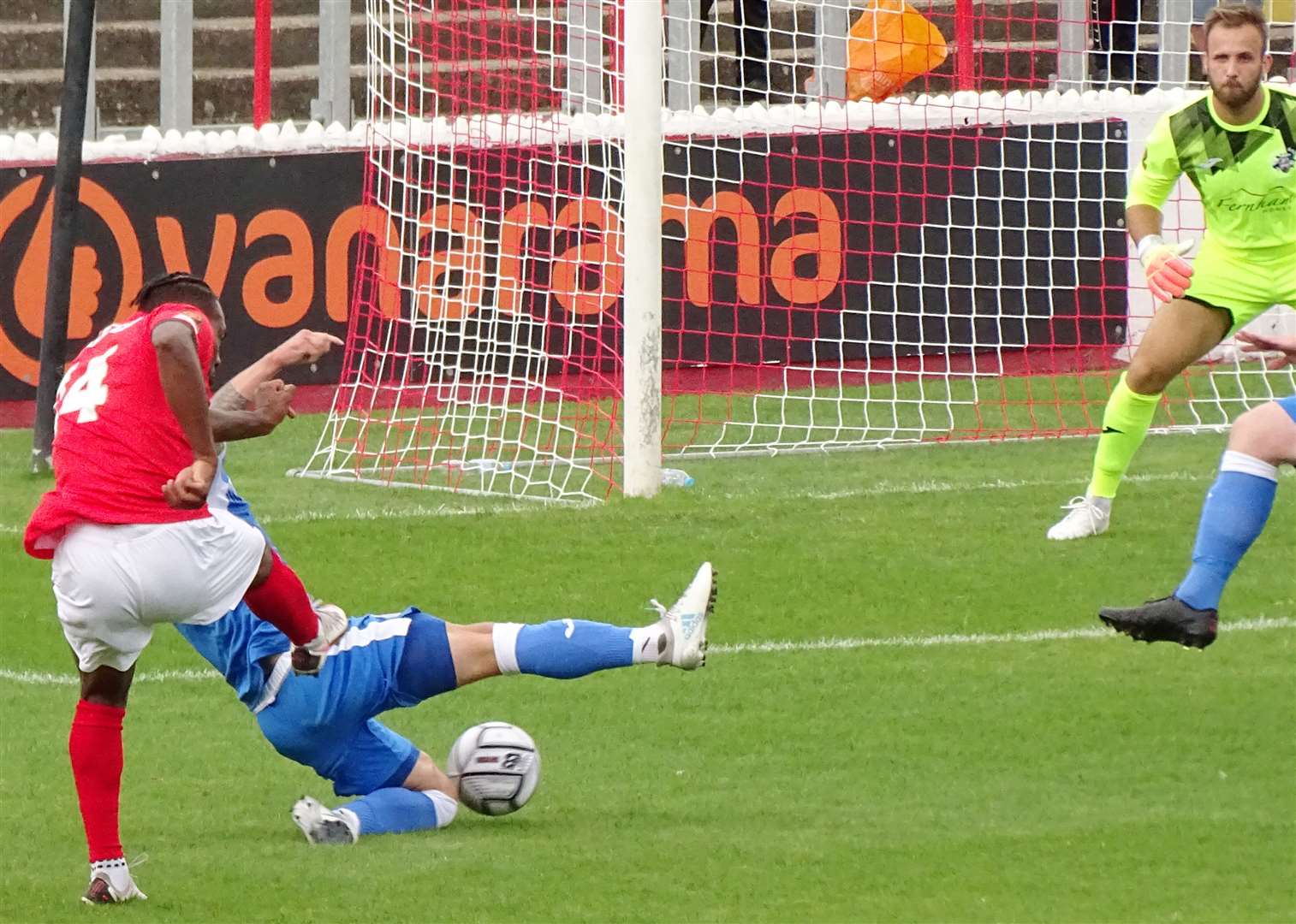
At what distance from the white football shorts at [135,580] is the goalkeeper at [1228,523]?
6.86ft

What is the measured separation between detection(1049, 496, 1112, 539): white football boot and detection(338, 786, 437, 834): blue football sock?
397 cm

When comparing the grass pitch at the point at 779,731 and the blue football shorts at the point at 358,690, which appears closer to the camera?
the grass pitch at the point at 779,731

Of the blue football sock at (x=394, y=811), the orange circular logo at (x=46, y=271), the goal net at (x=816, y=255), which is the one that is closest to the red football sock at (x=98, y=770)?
the blue football sock at (x=394, y=811)

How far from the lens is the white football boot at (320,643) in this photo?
525 cm

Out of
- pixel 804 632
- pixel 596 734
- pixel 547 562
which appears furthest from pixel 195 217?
pixel 596 734

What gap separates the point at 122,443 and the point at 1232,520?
8.65ft

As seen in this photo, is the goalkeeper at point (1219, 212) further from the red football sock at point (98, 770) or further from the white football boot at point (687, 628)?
the red football sock at point (98, 770)

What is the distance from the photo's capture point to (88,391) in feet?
15.9

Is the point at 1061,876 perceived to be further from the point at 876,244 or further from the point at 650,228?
the point at 876,244

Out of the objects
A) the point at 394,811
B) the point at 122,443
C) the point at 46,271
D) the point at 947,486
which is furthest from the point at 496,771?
the point at 46,271

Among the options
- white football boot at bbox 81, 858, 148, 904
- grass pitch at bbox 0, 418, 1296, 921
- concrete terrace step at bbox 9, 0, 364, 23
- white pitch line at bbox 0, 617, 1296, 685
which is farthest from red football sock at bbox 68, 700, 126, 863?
concrete terrace step at bbox 9, 0, 364, 23

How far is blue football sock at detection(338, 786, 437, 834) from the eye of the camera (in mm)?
5395

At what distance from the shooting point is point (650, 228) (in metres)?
9.45

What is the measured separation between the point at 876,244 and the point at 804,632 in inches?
231
